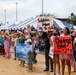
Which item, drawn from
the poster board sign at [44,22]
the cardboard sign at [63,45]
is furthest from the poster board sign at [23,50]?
the poster board sign at [44,22]

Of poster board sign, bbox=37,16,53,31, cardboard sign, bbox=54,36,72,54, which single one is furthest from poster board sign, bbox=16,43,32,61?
poster board sign, bbox=37,16,53,31

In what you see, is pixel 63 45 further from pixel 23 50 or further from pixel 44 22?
pixel 44 22

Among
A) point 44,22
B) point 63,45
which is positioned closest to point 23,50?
point 63,45

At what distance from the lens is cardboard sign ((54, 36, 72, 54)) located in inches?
347

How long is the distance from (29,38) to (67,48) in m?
2.99

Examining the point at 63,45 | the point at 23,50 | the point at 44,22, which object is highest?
the point at 44,22

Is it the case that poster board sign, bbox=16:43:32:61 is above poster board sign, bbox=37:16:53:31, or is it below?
below

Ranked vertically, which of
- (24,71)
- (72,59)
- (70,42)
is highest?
(70,42)

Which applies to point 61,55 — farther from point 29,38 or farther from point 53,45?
point 29,38

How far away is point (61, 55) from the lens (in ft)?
29.6

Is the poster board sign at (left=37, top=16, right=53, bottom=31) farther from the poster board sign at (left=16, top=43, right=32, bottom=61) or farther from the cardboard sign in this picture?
the cardboard sign

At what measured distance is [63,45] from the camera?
906 cm

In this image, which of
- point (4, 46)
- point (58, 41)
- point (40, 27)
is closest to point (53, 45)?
point (58, 41)

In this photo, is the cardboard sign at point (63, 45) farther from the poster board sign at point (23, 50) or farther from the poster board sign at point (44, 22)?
the poster board sign at point (44, 22)
